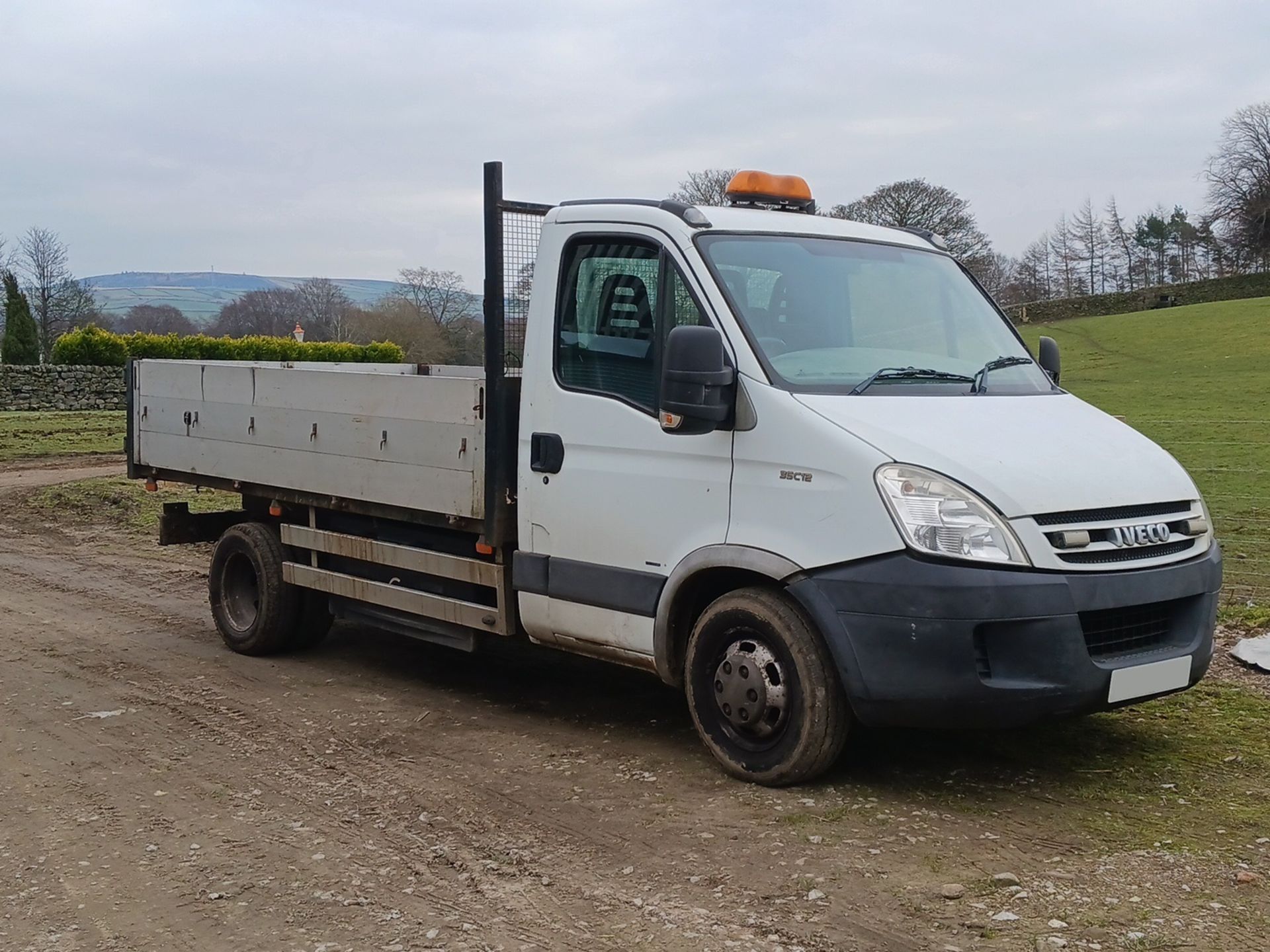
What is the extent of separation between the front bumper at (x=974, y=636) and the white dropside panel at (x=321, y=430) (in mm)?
2188

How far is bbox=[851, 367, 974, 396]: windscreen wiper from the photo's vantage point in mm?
5336

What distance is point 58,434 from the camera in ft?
86.7

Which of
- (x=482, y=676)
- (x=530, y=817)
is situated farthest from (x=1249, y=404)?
(x=530, y=817)

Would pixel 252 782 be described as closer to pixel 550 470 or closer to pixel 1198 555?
pixel 550 470

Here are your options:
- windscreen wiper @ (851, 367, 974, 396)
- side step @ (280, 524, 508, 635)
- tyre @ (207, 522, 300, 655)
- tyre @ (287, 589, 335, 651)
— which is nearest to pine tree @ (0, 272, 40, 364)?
tyre @ (207, 522, 300, 655)

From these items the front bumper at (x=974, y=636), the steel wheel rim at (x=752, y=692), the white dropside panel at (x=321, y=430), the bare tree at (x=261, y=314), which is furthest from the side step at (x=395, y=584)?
the bare tree at (x=261, y=314)

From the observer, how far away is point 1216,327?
48.8 metres

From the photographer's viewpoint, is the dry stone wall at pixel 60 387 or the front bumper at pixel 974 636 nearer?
the front bumper at pixel 974 636

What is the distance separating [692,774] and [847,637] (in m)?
1.05

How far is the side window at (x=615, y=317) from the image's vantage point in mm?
5645

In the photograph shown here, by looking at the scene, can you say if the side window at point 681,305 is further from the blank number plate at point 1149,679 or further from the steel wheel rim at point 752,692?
the blank number plate at point 1149,679

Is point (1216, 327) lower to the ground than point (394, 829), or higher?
higher

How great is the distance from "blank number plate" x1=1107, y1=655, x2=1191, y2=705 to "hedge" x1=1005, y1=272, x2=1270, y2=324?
2268 inches

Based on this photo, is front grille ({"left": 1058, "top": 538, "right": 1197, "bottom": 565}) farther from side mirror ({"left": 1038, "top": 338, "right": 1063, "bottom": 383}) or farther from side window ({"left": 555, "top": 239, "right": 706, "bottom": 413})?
side window ({"left": 555, "top": 239, "right": 706, "bottom": 413})
